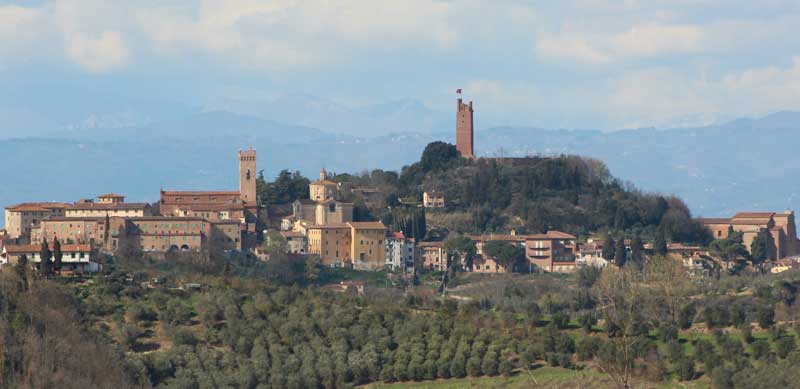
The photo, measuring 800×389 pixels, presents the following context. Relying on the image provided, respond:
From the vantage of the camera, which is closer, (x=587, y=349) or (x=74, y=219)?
(x=587, y=349)

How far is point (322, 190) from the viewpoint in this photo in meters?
80.1

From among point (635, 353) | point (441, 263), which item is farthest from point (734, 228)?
point (635, 353)

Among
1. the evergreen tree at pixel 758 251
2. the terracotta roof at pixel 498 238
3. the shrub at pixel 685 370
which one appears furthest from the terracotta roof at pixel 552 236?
the shrub at pixel 685 370

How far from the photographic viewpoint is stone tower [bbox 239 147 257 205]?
256ft

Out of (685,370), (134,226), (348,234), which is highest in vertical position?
(134,226)

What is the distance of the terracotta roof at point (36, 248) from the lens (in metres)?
59.0

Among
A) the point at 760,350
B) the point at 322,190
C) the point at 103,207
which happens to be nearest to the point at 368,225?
the point at 322,190

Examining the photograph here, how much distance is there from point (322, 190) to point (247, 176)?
166 inches

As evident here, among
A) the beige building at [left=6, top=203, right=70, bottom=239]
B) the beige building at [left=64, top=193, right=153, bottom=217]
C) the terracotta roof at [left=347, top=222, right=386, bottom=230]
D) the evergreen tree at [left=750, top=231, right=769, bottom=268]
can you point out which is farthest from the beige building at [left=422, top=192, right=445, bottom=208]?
the beige building at [left=6, top=203, right=70, bottom=239]

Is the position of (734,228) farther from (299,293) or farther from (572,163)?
(299,293)

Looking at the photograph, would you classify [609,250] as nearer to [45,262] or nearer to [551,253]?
[551,253]

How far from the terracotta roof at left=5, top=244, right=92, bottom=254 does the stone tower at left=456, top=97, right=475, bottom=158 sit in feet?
112

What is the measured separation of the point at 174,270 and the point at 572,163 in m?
31.0

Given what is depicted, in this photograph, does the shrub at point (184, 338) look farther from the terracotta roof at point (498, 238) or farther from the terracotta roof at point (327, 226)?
the terracotta roof at point (498, 238)
